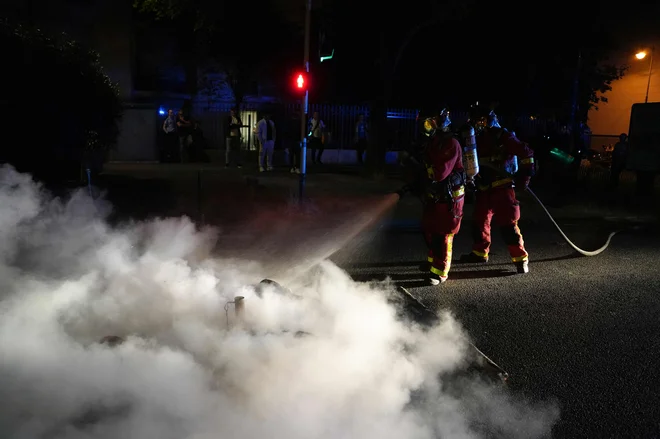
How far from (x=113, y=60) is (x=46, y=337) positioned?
61.9 feet

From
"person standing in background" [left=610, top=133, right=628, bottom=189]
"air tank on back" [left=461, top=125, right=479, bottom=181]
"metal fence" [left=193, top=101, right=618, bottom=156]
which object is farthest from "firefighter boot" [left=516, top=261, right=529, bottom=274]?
"metal fence" [left=193, top=101, right=618, bottom=156]

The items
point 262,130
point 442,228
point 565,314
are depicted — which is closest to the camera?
point 565,314

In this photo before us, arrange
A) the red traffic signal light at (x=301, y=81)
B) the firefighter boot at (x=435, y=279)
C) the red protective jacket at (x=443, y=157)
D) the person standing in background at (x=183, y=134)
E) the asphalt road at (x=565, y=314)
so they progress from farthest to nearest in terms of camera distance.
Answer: the person standing in background at (x=183, y=134)
the red traffic signal light at (x=301, y=81)
the firefighter boot at (x=435, y=279)
the red protective jacket at (x=443, y=157)
the asphalt road at (x=565, y=314)

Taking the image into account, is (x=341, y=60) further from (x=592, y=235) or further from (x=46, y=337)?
(x=46, y=337)

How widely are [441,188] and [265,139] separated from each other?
996cm

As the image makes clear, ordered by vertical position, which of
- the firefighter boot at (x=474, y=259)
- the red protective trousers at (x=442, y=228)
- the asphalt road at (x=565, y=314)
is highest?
the red protective trousers at (x=442, y=228)

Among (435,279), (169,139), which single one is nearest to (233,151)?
(169,139)

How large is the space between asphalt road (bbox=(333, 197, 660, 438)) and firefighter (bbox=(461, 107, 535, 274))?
51 cm

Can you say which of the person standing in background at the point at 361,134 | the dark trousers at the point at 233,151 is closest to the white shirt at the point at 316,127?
the person standing in background at the point at 361,134

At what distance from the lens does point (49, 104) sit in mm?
9352

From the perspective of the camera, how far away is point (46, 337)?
3.66 metres

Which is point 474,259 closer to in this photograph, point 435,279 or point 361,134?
point 435,279

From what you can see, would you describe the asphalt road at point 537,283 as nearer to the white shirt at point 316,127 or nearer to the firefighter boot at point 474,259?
the firefighter boot at point 474,259

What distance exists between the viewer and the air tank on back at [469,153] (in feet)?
19.4
